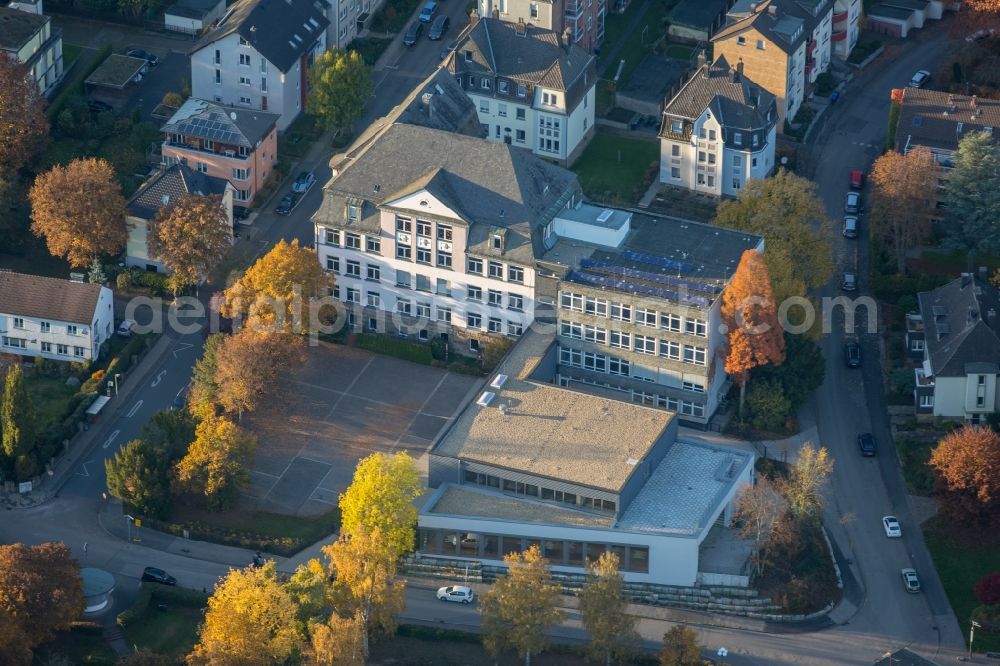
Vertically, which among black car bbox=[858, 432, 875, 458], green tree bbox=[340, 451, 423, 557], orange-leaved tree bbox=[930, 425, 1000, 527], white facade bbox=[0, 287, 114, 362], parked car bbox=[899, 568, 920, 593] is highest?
white facade bbox=[0, 287, 114, 362]

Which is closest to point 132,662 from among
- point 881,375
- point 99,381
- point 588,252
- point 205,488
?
point 205,488

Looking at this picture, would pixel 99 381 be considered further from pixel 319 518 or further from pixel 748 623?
pixel 748 623

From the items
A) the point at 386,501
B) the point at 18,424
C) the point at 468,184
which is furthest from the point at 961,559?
the point at 18,424

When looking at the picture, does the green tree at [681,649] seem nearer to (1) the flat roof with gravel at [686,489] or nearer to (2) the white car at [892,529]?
(1) the flat roof with gravel at [686,489]

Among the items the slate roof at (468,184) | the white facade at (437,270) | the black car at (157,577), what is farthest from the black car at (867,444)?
the black car at (157,577)

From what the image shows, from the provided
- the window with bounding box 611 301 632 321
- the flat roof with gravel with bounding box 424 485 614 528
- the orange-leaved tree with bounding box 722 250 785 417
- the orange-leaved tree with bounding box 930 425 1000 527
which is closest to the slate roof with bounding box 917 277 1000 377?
the orange-leaved tree with bounding box 930 425 1000 527

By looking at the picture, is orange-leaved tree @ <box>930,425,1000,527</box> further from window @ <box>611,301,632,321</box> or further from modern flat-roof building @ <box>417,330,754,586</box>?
window @ <box>611,301,632,321</box>
